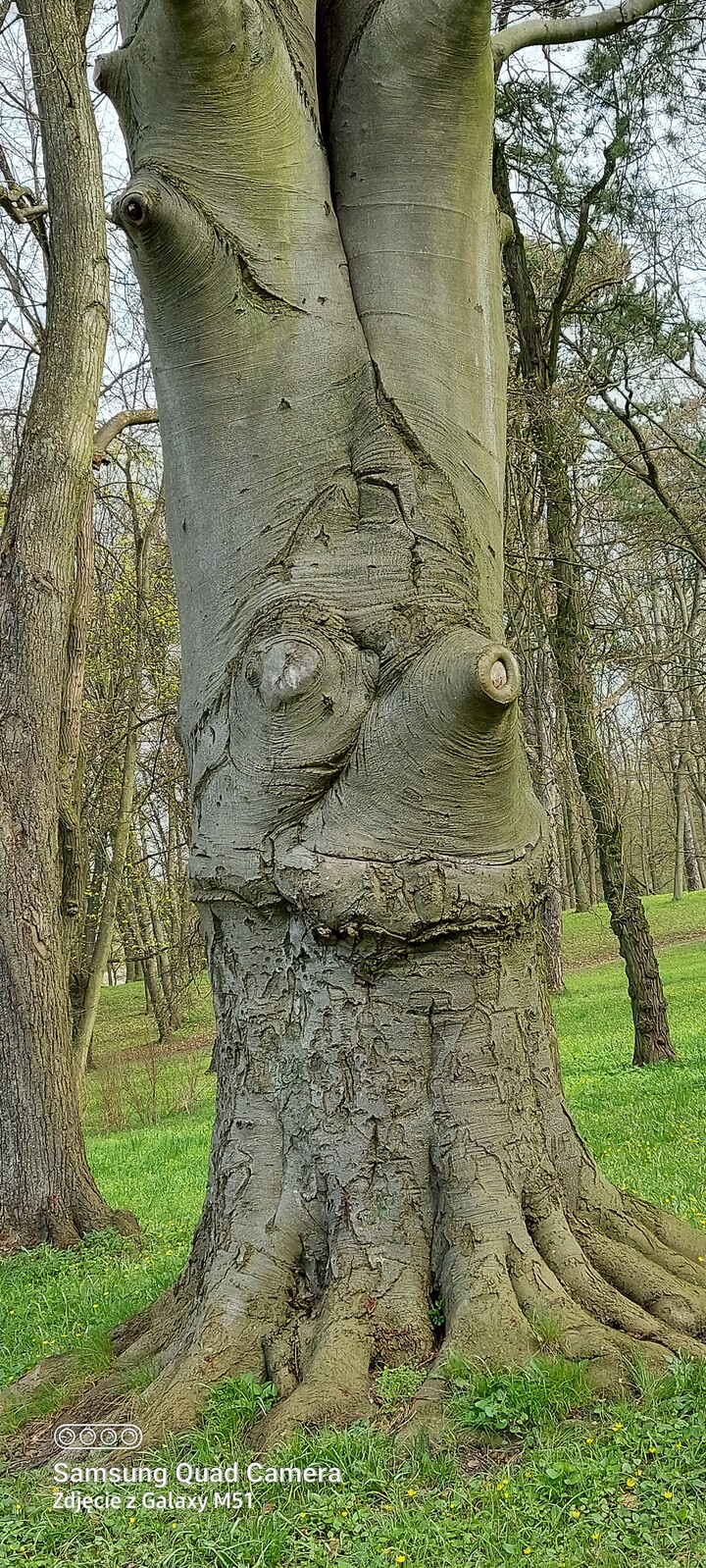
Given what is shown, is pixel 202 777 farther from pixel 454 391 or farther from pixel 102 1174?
pixel 102 1174

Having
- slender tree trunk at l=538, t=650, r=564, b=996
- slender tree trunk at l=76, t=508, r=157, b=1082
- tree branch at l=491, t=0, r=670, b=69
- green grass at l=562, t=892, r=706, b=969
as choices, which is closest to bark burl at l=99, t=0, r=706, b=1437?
tree branch at l=491, t=0, r=670, b=69

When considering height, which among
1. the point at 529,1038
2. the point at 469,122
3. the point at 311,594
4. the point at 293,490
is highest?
the point at 469,122

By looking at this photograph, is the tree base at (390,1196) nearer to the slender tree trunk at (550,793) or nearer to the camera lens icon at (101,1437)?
the camera lens icon at (101,1437)

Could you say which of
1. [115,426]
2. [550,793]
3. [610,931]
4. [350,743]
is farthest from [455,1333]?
[610,931]

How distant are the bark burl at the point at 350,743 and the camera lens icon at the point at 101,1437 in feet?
0.31

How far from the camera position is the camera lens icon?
262cm

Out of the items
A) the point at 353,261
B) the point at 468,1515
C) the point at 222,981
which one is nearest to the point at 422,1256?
the point at 468,1515

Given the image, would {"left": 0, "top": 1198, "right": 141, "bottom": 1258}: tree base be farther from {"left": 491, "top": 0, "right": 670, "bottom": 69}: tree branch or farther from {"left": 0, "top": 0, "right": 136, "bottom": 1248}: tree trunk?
{"left": 491, "top": 0, "right": 670, "bottom": 69}: tree branch

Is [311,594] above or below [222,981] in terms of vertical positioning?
above

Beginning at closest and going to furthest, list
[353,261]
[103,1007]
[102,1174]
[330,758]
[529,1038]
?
[330,758] → [529,1038] → [353,261] → [102,1174] → [103,1007]

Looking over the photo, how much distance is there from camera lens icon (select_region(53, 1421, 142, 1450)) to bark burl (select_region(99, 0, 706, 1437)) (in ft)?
0.31

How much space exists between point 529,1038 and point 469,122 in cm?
258

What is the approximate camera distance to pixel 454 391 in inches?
121

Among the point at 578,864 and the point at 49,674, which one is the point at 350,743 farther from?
the point at 578,864
